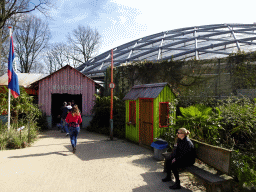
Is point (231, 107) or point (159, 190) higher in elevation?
point (231, 107)

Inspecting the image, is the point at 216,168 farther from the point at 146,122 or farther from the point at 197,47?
the point at 197,47

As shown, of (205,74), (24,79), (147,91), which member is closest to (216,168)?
(147,91)

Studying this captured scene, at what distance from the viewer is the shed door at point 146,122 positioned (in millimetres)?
8148

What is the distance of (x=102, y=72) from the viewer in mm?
16938

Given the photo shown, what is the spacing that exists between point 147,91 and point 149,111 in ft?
2.73

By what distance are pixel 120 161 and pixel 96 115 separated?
722 cm

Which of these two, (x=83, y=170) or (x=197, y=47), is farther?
(x=197, y=47)

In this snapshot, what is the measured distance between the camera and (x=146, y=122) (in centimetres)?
836

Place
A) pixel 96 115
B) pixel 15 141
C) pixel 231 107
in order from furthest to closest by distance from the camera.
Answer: pixel 96 115, pixel 15 141, pixel 231 107

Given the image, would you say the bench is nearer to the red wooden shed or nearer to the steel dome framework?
the steel dome framework

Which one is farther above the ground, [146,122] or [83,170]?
[146,122]

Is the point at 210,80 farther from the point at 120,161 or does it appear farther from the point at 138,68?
the point at 120,161

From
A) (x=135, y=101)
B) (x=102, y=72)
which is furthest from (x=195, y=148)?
(x=102, y=72)

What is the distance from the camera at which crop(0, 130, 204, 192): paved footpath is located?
14.9 feet
